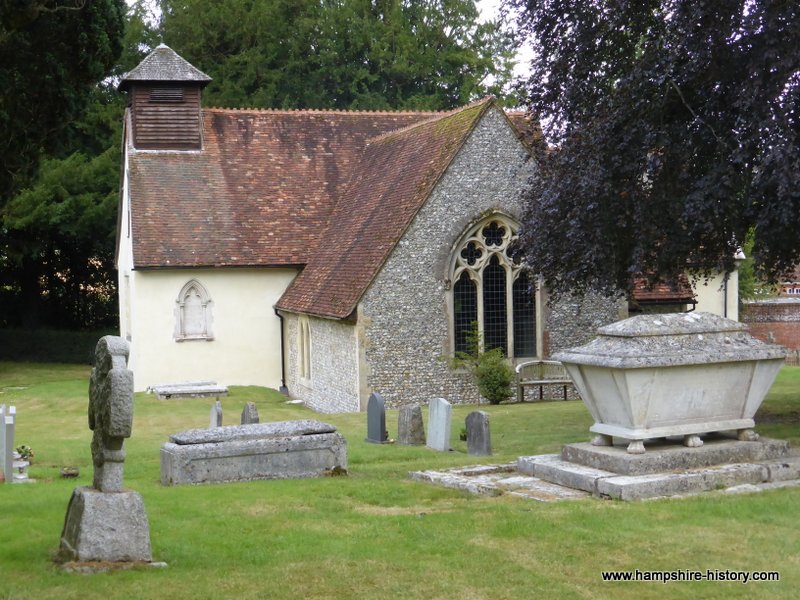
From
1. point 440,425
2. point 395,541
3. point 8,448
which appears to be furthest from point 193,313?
point 395,541

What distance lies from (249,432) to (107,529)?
17.0 ft

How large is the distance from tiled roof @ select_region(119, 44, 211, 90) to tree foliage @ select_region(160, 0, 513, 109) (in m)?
11.0


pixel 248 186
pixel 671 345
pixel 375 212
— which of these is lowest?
pixel 671 345

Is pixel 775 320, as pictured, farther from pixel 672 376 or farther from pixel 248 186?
pixel 672 376

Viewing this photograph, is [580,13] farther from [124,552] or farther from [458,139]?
[124,552]

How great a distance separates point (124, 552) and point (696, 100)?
11377 millimetres

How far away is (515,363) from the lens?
25.8 metres

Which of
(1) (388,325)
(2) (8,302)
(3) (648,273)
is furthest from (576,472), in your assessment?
(2) (8,302)

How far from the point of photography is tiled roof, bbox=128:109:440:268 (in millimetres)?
28734

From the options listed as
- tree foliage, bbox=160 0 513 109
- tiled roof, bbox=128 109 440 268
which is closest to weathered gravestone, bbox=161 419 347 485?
tiled roof, bbox=128 109 440 268

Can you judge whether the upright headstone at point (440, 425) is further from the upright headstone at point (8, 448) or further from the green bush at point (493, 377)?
the green bush at point (493, 377)

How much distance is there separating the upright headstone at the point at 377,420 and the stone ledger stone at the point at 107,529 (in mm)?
9059

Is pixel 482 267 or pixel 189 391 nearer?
pixel 482 267

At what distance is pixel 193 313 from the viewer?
29109mm
